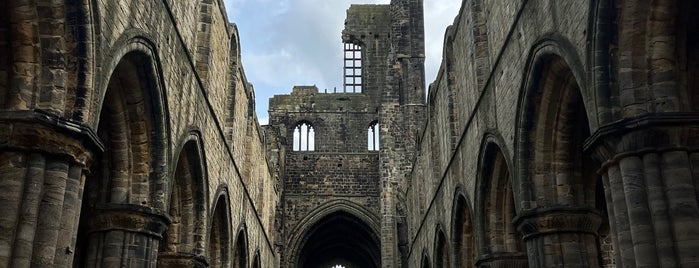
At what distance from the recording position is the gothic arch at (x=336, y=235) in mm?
31641

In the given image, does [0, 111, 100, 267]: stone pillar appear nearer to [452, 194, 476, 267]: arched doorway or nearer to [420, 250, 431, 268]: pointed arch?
[452, 194, 476, 267]: arched doorway

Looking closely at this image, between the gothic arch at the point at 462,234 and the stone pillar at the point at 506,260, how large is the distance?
90.0 inches

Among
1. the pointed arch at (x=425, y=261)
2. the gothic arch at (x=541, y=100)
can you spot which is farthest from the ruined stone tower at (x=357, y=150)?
the gothic arch at (x=541, y=100)

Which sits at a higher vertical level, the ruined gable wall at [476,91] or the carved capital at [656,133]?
the ruined gable wall at [476,91]

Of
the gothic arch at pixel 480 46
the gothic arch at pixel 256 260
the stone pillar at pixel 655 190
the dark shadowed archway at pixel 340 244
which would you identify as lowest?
the stone pillar at pixel 655 190

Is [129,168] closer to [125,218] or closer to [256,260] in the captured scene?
[125,218]

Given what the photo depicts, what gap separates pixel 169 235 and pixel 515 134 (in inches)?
228

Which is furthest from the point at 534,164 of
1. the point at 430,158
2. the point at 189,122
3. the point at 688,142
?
the point at 430,158

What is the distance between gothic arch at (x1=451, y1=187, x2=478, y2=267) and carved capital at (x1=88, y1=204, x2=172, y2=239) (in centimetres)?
677

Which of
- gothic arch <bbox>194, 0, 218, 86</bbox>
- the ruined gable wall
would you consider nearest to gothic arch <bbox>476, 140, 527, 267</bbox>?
the ruined gable wall

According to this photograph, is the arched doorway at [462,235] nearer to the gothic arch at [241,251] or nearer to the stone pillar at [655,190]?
the gothic arch at [241,251]

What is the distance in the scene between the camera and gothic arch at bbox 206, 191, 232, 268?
1575 centimetres

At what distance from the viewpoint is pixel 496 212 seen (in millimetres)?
12766

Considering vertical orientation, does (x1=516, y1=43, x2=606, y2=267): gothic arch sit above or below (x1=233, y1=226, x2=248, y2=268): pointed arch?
below
